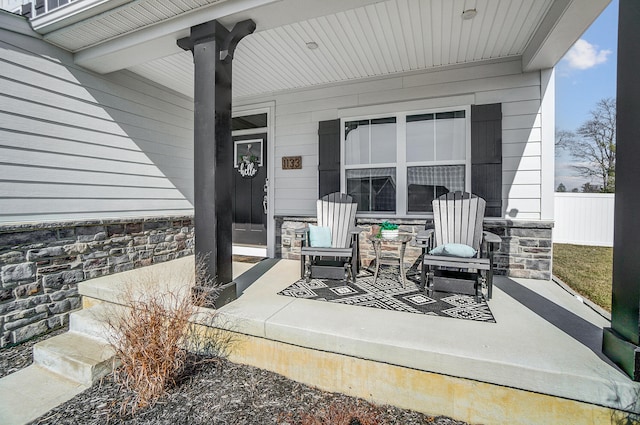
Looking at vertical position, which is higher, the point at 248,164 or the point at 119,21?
the point at 119,21

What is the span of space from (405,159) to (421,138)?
335 mm

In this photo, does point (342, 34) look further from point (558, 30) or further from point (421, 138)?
point (558, 30)

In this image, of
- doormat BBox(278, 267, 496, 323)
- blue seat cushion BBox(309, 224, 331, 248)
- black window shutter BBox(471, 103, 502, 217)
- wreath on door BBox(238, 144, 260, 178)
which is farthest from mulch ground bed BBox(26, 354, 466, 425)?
wreath on door BBox(238, 144, 260, 178)

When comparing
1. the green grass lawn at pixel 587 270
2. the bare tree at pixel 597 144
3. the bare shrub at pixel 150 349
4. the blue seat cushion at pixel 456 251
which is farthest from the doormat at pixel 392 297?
the bare tree at pixel 597 144

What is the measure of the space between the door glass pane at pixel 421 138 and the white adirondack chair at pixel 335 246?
42.6 inches

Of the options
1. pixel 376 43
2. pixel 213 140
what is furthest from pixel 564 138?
pixel 213 140

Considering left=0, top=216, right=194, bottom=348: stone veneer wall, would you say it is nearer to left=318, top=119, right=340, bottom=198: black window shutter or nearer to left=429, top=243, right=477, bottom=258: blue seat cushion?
left=318, top=119, right=340, bottom=198: black window shutter

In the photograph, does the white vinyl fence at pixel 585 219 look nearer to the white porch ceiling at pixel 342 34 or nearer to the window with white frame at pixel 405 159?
the window with white frame at pixel 405 159

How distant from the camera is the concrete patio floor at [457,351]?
162 centimetres

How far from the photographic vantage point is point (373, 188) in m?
4.21

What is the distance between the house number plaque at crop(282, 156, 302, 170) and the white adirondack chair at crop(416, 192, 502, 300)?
2.11 meters

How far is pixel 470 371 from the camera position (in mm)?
1724

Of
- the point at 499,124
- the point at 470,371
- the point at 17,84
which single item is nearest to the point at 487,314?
the point at 470,371

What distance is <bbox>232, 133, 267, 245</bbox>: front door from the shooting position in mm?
5008
